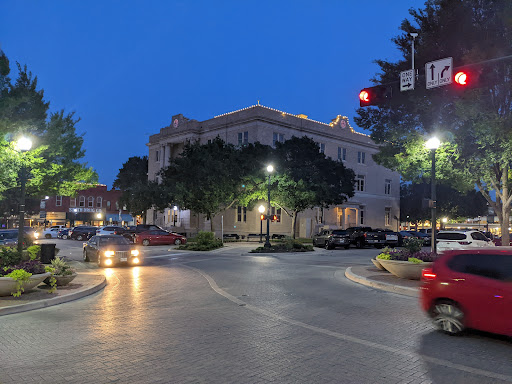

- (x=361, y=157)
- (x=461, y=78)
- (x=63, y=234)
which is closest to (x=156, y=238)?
(x=63, y=234)

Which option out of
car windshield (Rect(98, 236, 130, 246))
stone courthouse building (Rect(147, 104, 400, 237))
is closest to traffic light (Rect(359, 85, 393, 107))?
car windshield (Rect(98, 236, 130, 246))

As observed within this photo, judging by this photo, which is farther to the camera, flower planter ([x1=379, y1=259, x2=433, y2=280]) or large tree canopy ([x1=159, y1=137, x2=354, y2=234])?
large tree canopy ([x1=159, y1=137, x2=354, y2=234])

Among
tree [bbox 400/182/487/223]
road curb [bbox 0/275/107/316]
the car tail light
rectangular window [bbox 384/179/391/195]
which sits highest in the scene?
rectangular window [bbox 384/179/391/195]

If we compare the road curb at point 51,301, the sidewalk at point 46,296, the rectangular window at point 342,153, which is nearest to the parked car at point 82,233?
the rectangular window at point 342,153

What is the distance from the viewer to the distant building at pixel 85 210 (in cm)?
7756

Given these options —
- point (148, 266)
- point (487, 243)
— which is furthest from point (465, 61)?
point (148, 266)

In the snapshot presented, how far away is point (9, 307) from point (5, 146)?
1249cm

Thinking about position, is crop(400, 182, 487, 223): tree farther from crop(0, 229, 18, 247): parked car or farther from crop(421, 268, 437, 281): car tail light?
crop(421, 268, 437, 281): car tail light

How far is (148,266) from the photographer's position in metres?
19.5

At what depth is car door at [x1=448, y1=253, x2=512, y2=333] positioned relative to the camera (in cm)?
655

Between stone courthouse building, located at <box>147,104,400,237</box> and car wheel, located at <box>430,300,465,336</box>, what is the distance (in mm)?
44201

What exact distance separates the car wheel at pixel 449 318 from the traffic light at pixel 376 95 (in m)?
6.51

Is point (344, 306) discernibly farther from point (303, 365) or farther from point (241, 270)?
point (241, 270)

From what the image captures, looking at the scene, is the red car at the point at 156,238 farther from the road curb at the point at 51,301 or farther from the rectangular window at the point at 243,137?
the road curb at the point at 51,301
